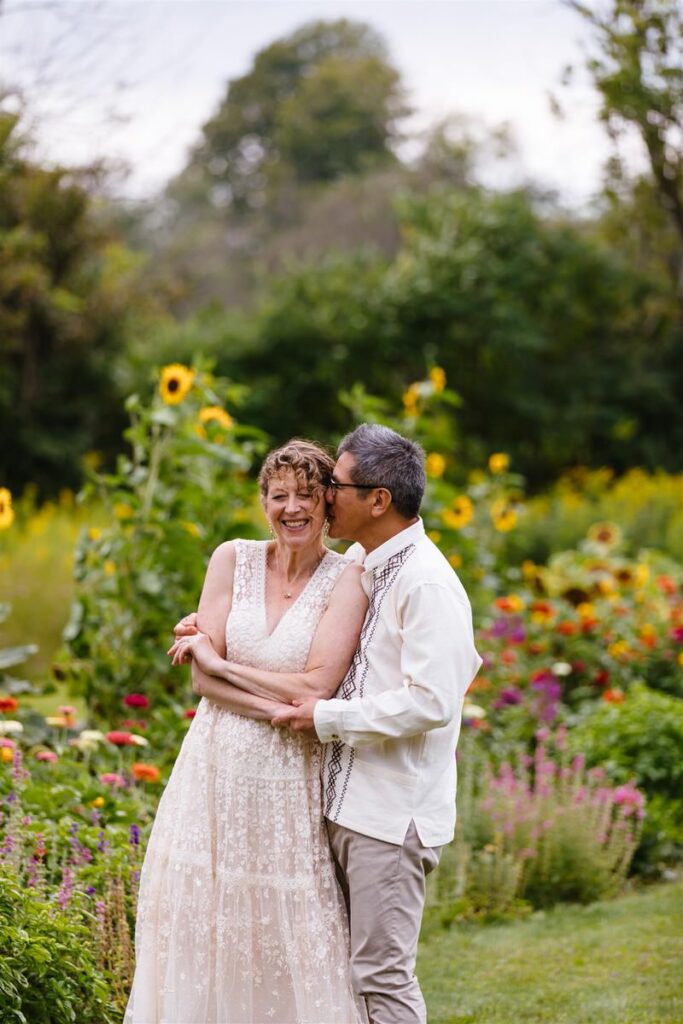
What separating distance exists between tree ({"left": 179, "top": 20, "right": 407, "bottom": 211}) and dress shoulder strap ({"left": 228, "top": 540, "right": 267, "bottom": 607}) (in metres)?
27.9

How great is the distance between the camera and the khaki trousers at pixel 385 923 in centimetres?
287

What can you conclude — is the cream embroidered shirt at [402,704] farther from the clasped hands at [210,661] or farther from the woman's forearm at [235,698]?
the woman's forearm at [235,698]

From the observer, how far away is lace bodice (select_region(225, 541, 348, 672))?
3.02 metres

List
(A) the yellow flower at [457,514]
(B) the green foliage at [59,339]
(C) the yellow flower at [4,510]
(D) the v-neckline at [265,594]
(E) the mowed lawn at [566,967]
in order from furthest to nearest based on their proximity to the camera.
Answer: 1. (B) the green foliage at [59,339]
2. (A) the yellow flower at [457,514]
3. (C) the yellow flower at [4,510]
4. (E) the mowed lawn at [566,967]
5. (D) the v-neckline at [265,594]

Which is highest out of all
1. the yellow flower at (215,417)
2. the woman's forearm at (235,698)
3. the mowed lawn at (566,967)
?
the yellow flower at (215,417)

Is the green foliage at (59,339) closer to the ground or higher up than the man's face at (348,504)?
higher up

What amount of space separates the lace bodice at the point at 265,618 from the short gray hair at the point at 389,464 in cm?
27

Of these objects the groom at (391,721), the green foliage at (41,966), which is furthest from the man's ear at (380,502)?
the green foliage at (41,966)

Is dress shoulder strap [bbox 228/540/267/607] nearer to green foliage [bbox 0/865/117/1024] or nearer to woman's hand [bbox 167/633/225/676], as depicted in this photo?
woman's hand [bbox 167/633/225/676]

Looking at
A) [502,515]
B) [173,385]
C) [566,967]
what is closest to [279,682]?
[566,967]

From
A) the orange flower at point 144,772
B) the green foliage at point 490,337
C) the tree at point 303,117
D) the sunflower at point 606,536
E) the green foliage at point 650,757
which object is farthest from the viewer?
the tree at point 303,117

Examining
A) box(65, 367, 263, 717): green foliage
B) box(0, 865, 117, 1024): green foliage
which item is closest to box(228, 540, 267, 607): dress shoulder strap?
box(0, 865, 117, 1024): green foliage

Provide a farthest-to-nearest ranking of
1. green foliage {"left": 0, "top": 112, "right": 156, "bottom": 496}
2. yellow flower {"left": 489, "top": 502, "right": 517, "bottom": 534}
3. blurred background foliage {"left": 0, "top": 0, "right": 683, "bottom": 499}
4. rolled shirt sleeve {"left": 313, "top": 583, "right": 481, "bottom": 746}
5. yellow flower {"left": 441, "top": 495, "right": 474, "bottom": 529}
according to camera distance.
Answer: blurred background foliage {"left": 0, "top": 0, "right": 683, "bottom": 499}, green foliage {"left": 0, "top": 112, "right": 156, "bottom": 496}, yellow flower {"left": 489, "top": 502, "right": 517, "bottom": 534}, yellow flower {"left": 441, "top": 495, "right": 474, "bottom": 529}, rolled shirt sleeve {"left": 313, "top": 583, "right": 481, "bottom": 746}

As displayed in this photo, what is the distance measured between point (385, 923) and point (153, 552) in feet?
9.33
